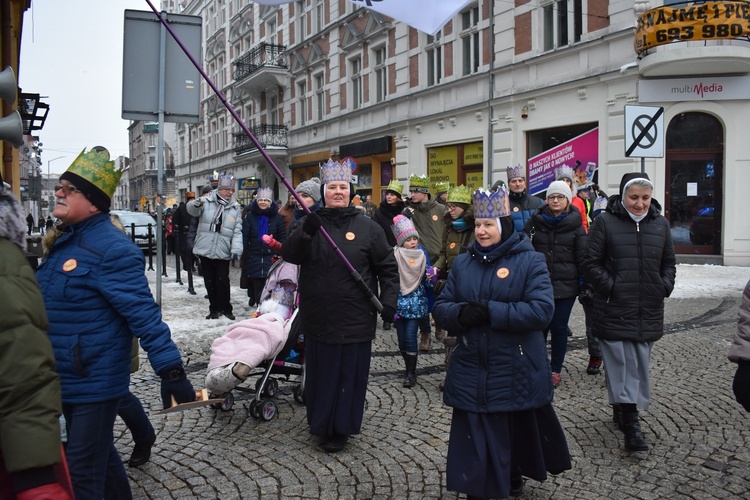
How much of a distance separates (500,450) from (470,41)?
17686 mm

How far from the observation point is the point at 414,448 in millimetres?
4348

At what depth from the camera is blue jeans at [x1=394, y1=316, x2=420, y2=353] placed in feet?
19.6

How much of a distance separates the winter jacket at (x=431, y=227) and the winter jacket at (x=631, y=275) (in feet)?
12.4

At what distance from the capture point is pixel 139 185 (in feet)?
289

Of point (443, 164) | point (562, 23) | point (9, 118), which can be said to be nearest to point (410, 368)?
point (9, 118)

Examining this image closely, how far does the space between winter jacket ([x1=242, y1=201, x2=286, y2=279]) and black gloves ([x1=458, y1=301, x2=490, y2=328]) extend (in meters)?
5.99

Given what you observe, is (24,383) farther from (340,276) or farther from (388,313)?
(388,313)

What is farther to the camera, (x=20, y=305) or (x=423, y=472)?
(x=423, y=472)

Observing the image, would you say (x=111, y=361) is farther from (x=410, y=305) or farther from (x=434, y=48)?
(x=434, y=48)

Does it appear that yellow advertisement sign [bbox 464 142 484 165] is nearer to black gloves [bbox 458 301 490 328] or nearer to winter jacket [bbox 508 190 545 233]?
winter jacket [bbox 508 190 545 233]

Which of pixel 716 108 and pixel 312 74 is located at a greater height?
pixel 312 74

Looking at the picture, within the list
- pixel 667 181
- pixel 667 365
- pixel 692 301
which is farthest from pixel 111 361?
pixel 667 181

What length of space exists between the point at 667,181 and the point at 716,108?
6.20 ft

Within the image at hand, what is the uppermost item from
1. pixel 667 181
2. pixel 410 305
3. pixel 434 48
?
pixel 434 48
